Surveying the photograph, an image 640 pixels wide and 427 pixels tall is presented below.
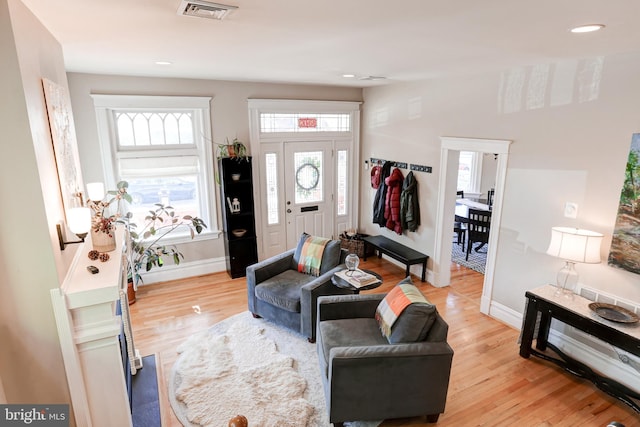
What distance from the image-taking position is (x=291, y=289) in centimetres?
371

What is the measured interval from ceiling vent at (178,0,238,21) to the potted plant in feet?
10.2

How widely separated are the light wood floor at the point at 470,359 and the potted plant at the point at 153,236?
0.35 metres

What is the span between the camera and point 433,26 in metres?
1.94

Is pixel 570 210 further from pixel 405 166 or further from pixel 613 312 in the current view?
pixel 405 166

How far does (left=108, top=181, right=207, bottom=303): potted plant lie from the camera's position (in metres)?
4.35

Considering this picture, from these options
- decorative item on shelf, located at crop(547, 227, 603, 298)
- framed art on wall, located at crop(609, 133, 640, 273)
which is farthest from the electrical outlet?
framed art on wall, located at crop(609, 133, 640, 273)

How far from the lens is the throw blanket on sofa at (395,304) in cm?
265

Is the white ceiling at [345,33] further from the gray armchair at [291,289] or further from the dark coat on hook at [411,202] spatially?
the gray armchair at [291,289]

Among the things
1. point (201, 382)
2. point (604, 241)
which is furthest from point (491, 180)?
point (201, 382)

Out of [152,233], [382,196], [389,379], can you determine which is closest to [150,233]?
[152,233]

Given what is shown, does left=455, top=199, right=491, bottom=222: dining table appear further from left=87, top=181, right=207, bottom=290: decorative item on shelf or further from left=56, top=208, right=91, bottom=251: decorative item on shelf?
left=56, top=208, right=91, bottom=251: decorative item on shelf

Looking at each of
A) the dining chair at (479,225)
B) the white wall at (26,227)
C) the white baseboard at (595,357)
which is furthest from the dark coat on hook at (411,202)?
the white wall at (26,227)

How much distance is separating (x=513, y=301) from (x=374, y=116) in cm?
321

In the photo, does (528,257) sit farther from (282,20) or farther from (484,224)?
(282,20)
